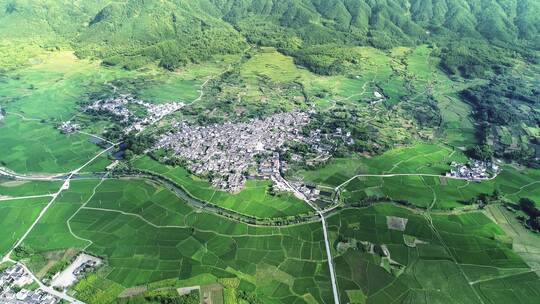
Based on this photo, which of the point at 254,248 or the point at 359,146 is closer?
the point at 254,248

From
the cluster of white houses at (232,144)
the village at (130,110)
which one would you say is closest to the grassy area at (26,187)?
the cluster of white houses at (232,144)

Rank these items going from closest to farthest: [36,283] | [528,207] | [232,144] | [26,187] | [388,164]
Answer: [36,283] < [528,207] < [26,187] < [388,164] < [232,144]

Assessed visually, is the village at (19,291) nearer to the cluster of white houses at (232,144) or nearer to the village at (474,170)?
the cluster of white houses at (232,144)

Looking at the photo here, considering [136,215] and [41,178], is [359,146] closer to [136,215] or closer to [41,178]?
[136,215]

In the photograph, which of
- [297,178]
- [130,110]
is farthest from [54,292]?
[130,110]

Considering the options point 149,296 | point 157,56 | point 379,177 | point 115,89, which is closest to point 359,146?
point 379,177

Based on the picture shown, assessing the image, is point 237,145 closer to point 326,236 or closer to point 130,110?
point 326,236
